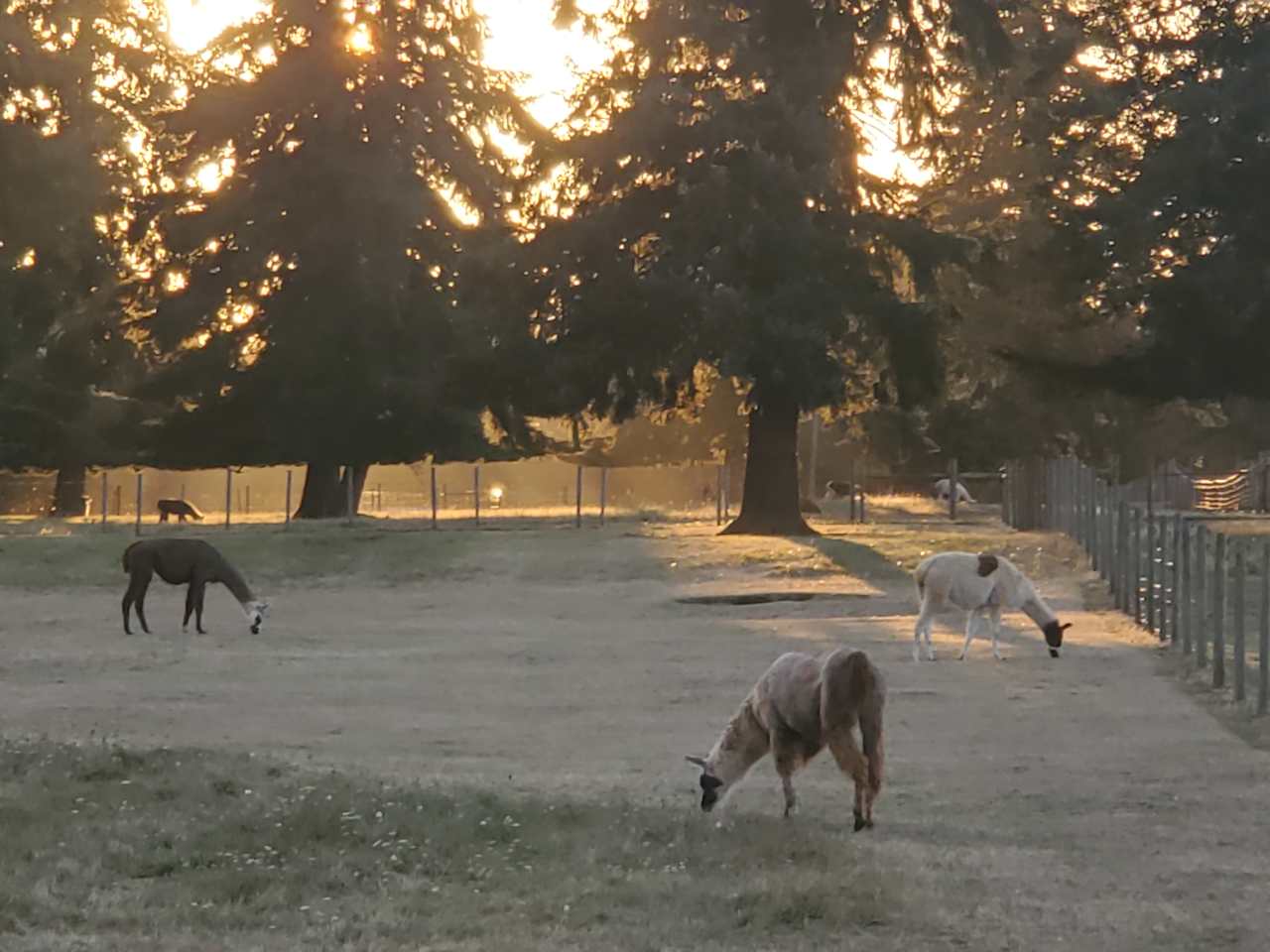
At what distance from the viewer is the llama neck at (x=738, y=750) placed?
13016 mm

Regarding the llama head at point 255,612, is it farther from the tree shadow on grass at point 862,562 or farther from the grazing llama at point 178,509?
the grazing llama at point 178,509

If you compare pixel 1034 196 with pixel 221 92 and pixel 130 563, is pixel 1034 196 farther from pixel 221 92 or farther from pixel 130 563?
pixel 130 563

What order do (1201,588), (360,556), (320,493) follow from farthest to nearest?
(320,493)
(360,556)
(1201,588)

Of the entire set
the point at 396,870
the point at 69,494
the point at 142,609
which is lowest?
the point at 396,870

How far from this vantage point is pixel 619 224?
48750 mm

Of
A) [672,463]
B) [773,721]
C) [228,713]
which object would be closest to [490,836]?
[773,721]

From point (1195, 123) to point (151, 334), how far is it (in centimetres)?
2787

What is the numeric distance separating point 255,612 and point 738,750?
17761mm

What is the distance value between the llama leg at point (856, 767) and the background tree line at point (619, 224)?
34.0m

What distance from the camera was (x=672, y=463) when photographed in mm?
92750

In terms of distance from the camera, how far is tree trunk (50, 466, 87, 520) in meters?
73.4

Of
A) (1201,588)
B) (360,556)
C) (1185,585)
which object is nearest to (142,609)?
(360,556)

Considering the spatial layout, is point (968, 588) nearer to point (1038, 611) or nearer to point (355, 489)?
point (1038, 611)

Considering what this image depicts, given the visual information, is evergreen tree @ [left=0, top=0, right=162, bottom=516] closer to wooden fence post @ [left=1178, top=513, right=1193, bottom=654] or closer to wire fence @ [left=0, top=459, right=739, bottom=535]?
wire fence @ [left=0, top=459, right=739, bottom=535]
